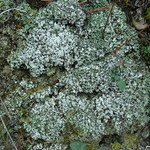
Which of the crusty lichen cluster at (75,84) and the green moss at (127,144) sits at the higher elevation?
the crusty lichen cluster at (75,84)

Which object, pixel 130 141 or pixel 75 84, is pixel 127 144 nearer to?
pixel 130 141

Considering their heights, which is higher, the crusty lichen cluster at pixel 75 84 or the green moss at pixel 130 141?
the crusty lichen cluster at pixel 75 84

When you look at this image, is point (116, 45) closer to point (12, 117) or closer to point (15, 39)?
point (15, 39)

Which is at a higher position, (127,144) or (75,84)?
(75,84)

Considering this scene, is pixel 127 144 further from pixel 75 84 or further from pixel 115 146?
pixel 75 84

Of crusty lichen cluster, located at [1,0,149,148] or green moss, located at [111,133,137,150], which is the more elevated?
crusty lichen cluster, located at [1,0,149,148]

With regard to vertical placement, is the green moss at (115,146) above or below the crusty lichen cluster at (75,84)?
below

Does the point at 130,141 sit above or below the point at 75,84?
below

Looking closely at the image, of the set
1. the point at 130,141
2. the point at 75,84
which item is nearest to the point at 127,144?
the point at 130,141

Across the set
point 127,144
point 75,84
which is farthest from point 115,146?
point 75,84
